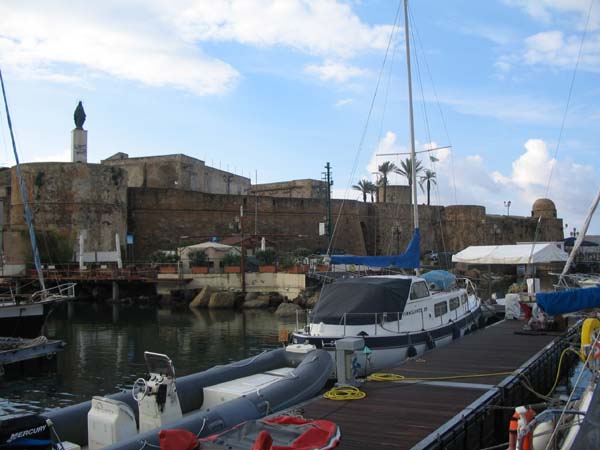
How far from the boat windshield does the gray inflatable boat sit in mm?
3403

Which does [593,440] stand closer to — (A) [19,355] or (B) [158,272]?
(A) [19,355]

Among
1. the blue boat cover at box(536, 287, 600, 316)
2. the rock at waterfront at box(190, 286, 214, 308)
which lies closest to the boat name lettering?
the blue boat cover at box(536, 287, 600, 316)

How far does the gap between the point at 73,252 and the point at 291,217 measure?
16694 mm

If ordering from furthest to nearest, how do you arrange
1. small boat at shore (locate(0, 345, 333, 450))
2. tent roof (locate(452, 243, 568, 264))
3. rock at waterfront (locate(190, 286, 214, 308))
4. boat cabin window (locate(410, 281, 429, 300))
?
rock at waterfront (locate(190, 286, 214, 308)) → tent roof (locate(452, 243, 568, 264)) → boat cabin window (locate(410, 281, 429, 300)) → small boat at shore (locate(0, 345, 333, 450))

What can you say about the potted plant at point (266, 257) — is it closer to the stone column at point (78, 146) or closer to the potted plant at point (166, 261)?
the potted plant at point (166, 261)

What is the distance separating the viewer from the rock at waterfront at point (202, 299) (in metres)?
30.6

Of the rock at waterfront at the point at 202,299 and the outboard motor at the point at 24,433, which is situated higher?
the outboard motor at the point at 24,433

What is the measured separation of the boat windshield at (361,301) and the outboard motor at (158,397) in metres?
5.85

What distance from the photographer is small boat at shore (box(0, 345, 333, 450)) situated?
6.27 metres

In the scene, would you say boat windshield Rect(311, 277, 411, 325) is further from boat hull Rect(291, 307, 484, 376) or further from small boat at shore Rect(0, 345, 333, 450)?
small boat at shore Rect(0, 345, 333, 450)

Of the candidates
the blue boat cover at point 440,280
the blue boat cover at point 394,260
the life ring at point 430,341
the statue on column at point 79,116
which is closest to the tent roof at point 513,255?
the blue boat cover at point 440,280

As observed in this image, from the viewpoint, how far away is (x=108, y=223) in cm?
3931

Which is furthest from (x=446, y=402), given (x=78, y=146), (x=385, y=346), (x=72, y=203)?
(x=78, y=146)

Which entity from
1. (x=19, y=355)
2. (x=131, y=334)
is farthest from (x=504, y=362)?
(x=131, y=334)
